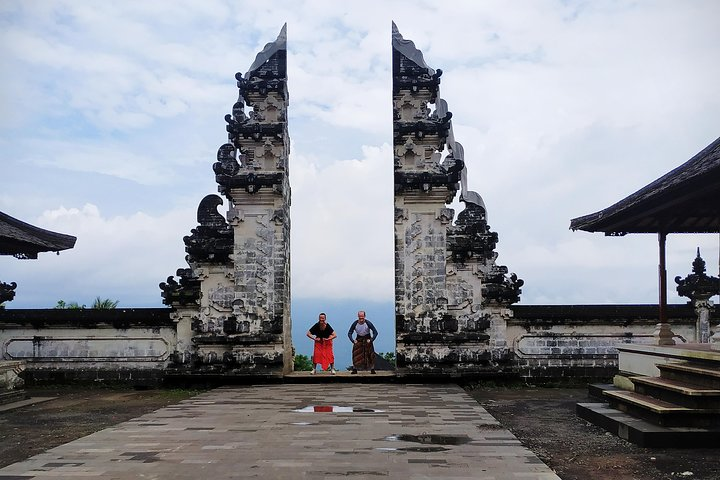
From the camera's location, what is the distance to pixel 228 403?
12.1 meters

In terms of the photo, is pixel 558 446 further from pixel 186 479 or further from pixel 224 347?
pixel 224 347

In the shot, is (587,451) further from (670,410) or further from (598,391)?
(598,391)

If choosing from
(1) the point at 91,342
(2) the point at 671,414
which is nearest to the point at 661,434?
(2) the point at 671,414

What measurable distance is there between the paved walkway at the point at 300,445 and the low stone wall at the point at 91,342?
3724 millimetres

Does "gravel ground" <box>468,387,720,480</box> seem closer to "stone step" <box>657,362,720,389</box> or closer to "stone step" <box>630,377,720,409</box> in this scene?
"stone step" <box>630,377,720,409</box>

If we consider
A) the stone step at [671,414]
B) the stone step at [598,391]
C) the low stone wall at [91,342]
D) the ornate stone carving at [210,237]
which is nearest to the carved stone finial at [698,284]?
the stone step at [598,391]

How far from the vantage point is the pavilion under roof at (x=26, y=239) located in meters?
12.9

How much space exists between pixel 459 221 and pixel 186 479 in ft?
33.0

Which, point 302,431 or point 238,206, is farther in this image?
point 238,206

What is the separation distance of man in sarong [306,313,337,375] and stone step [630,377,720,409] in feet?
24.6

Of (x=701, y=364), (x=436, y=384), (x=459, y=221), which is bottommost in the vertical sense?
(x=436, y=384)

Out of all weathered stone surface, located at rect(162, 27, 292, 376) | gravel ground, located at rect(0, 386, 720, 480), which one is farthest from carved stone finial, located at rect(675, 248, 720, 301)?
weathered stone surface, located at rect(162, 27, 292, 376)

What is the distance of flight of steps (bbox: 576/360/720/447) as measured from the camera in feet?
27.0

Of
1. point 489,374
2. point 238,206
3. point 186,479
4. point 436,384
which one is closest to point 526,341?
point 489,374
